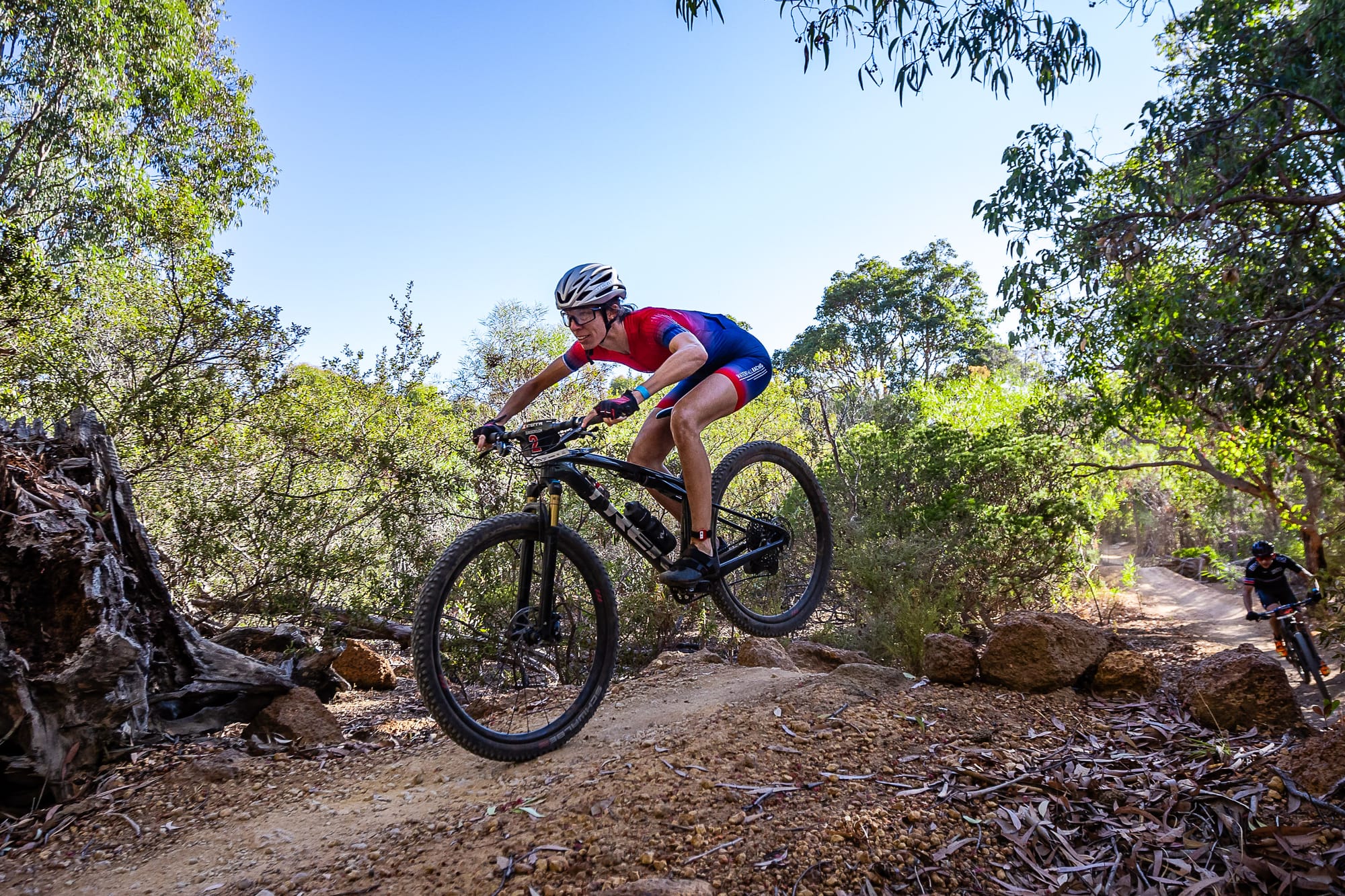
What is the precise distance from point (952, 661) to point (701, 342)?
8.27 feet

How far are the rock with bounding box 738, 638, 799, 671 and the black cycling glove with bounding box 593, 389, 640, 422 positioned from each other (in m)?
3.42

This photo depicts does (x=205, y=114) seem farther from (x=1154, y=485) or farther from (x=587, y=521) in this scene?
(x=1154, y=485)

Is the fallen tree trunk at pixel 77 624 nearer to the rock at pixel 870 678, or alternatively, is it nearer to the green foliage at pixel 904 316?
the rock at pixel 870 678

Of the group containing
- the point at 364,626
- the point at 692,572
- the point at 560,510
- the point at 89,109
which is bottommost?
the point at 364,626

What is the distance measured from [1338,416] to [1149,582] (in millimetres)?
20095

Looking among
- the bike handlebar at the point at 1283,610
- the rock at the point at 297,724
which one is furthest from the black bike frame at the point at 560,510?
the bike handlebar at the point at 1283,610

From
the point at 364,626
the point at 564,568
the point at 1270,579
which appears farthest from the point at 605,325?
the point at 1270,579

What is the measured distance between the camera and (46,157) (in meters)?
12.9

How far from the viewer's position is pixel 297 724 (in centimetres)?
517

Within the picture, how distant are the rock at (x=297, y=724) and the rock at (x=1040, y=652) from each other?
446 centimetres

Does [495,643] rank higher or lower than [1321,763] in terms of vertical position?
higher

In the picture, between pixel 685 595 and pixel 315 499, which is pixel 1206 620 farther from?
pixel 315 499

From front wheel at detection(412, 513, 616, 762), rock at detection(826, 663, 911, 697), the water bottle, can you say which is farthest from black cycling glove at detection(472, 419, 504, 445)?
rock at detection(826, 663, 911, 697)

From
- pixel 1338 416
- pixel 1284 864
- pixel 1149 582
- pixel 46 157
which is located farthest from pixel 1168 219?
pixel 1149 582
